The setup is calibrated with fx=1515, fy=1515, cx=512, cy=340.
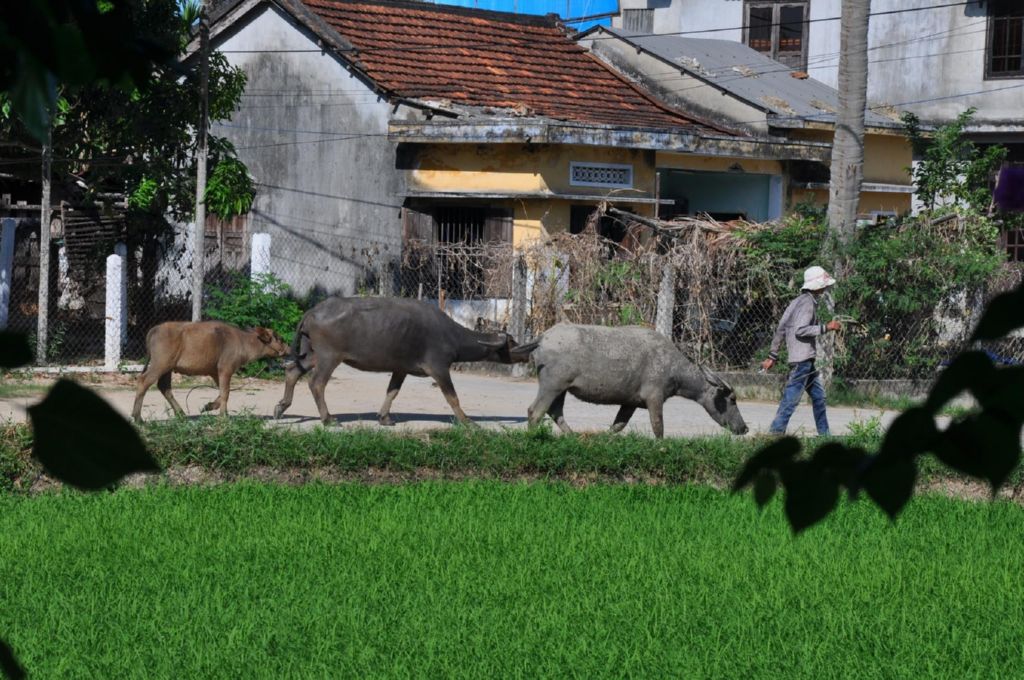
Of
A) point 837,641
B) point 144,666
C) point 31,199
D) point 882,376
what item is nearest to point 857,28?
point 882,376

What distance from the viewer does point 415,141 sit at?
17.7 metres

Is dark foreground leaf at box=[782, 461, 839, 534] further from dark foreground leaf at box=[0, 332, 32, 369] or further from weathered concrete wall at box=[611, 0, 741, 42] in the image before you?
weathered concrete wall at box=[611, 0, 741, 42]

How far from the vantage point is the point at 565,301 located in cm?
1634

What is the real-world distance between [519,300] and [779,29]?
1271cm

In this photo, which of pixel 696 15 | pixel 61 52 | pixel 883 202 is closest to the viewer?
pixel 61 52

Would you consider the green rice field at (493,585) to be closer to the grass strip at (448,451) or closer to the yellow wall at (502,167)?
the grass strip at (448,451)

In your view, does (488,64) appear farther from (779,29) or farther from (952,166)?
(779,29)

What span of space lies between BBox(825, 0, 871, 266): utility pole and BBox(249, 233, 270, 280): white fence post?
5869 mm

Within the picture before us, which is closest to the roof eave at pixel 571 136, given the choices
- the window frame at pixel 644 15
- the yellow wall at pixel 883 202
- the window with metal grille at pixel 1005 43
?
the yellow wall at pixel 883 202

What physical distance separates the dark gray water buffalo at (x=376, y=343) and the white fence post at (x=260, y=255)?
13.9ft

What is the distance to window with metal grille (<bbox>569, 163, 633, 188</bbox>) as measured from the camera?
1797cm

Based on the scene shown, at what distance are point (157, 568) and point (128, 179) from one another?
349 inches

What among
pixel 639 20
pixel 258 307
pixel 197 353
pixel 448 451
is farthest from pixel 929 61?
pixel 448 451

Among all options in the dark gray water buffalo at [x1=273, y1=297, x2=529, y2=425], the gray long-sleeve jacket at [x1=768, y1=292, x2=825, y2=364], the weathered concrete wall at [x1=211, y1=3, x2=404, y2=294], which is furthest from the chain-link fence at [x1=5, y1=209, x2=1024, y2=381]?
the dark gray water buffalo at [x1=273, y1=297, x2=529, y2=425]
